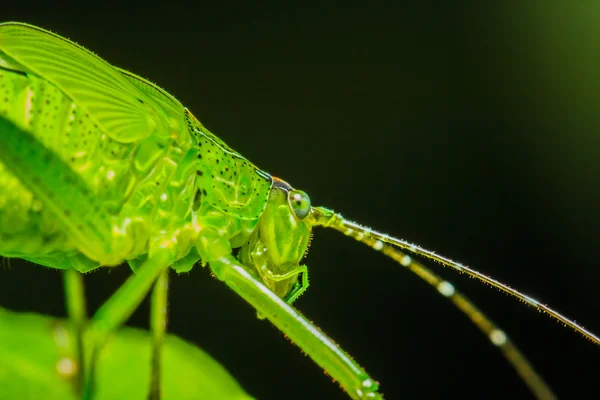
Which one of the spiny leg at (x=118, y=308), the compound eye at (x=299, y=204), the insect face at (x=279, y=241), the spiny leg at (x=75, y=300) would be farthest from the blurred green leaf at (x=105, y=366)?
the compound eye at (x=299, y=204)

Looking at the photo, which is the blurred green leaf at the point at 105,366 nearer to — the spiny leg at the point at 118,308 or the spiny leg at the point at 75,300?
the spiny leg at the point at 75,300

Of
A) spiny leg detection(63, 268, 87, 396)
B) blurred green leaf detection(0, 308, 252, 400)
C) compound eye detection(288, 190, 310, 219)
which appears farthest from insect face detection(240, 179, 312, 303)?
spiny leg detection(63, 268, 87, 396)

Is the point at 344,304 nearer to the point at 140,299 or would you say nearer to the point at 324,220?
the point at 324,220

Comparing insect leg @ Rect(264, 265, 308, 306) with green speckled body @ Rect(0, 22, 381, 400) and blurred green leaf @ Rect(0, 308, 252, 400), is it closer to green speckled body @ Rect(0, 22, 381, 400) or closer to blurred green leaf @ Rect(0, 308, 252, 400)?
green speckled body @ Rect(0, 22, 381, 400)

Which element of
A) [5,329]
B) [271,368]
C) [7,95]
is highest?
[271,368]

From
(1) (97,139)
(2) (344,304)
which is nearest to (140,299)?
(1) (97,139)

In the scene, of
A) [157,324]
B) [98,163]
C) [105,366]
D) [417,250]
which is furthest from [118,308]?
[417,250]
